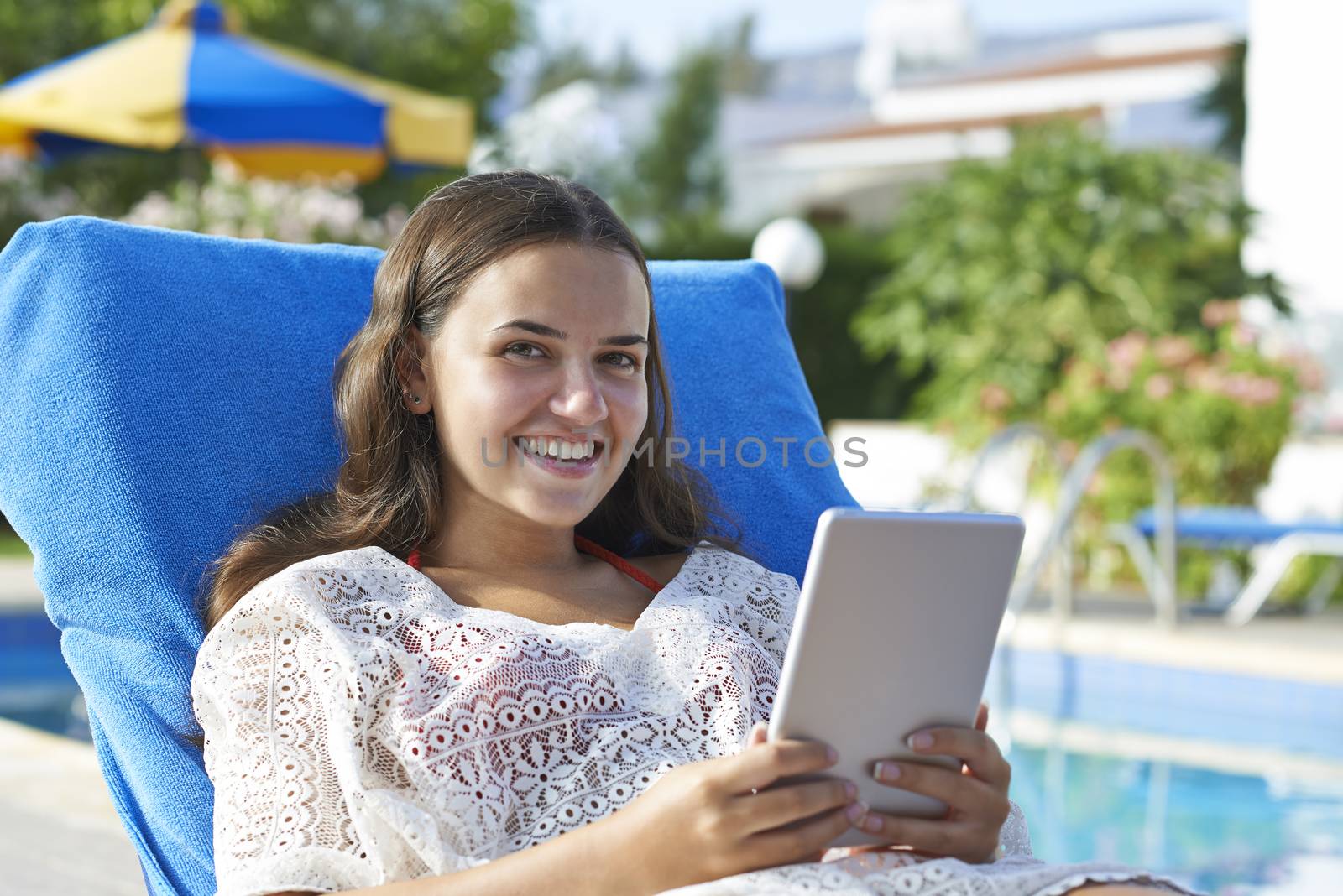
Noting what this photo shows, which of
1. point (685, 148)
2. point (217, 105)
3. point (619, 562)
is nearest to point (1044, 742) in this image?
point (619, 562)

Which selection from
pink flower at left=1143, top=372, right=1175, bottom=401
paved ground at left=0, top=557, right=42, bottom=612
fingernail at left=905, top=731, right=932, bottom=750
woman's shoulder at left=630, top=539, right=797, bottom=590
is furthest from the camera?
pink flower at left=1143, top=372, right=1175, bottom=401

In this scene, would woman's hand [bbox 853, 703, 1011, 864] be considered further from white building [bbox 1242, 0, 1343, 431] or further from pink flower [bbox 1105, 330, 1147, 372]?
white building [bbox 1242, 0, 1343, 431]

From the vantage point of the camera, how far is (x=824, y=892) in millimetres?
1359

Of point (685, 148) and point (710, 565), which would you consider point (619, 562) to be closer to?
point (710, 565)

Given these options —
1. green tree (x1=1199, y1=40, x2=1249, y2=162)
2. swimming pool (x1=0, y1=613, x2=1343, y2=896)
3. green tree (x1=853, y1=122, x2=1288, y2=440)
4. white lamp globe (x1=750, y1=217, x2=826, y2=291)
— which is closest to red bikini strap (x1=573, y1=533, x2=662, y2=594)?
swimming pool (x1=0, y1=613, x2=1343, y2=896)

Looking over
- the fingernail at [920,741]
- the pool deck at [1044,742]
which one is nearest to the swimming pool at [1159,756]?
the pool deck at [1044,742]

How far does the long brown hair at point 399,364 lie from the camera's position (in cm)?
182

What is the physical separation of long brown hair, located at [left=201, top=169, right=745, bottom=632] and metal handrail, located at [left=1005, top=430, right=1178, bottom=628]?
10.9 feet

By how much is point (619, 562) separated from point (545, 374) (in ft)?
1.19

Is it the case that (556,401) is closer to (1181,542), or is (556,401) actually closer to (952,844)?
(952,844)

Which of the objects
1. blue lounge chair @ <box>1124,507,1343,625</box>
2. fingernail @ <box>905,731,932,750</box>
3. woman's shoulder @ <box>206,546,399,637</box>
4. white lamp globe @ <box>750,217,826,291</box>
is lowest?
blue lounge chair @ <box>1124,507,1343,625</box>

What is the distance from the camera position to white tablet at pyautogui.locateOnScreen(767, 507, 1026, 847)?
1.34 metres

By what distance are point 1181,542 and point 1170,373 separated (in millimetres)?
1290

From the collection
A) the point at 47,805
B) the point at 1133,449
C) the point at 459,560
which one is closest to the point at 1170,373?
the point at 1133,449
